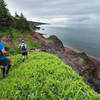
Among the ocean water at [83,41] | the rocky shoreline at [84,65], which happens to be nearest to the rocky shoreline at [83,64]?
the rocky shoreline at [84,65]

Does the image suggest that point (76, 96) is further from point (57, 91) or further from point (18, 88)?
point (18, 88)

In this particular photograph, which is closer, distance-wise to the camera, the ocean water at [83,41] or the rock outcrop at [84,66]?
the rock outcrop at [84,66]

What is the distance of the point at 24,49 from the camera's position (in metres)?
7.07

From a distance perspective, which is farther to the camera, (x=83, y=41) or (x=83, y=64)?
(x=83, y=41)

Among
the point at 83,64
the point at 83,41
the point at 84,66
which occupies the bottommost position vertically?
the point at 84,66

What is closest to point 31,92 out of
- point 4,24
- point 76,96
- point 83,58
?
point 76,96

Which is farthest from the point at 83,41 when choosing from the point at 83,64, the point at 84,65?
the point at 84,65

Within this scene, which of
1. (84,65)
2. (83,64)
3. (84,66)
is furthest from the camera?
(83,64)

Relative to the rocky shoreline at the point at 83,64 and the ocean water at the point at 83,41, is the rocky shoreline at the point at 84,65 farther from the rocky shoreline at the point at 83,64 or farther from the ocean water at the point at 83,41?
the ocean water at the point at 83,41

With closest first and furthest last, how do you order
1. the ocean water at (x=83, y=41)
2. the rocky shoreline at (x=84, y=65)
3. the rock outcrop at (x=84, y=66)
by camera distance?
the rock outcrop at (x=84, y=66), the rocky shoreline at (x=84, y=65), the ocean water at (x=83, y=41)

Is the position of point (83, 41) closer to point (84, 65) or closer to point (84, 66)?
point (84, 65)

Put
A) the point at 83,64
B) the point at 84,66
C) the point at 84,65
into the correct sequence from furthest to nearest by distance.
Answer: the point at 83,64, the point at 84,65, the point at 84,66

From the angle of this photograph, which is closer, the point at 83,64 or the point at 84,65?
the point at 84,65

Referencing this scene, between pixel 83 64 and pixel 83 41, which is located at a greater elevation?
pixel 83 41
